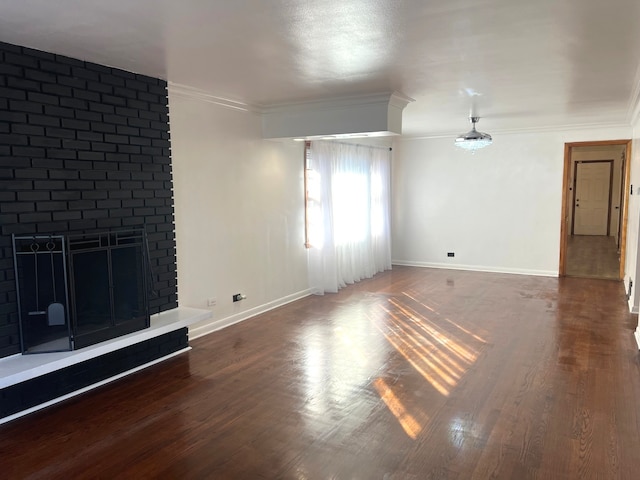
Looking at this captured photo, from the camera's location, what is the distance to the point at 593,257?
9.23 metres

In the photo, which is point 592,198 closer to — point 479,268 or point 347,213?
point 479,268

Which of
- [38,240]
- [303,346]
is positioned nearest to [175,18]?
[38,240]

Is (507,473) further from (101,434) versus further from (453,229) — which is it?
(453,229)

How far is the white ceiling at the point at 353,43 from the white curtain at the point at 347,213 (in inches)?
73.2

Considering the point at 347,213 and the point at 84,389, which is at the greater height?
the point at 347,213

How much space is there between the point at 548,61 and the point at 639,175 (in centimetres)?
272

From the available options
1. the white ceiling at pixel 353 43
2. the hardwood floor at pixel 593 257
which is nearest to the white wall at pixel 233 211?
the white ceiling at pixel 353 43

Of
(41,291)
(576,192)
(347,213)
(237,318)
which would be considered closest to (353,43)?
(41,291)

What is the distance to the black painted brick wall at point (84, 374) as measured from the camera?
315cm

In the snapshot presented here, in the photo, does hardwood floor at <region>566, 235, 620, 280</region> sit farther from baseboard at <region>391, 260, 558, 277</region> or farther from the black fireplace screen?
the black fireplace screen

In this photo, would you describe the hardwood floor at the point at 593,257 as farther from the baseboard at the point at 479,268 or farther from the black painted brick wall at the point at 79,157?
the black painted brick wall at the point at 79,157

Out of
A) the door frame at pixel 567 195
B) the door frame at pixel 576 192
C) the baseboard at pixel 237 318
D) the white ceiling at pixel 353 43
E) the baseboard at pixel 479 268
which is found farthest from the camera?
the door frame at pixel 576 192

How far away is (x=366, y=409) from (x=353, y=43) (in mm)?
2351

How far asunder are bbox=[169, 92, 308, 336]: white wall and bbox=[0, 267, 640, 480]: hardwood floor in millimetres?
536
